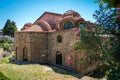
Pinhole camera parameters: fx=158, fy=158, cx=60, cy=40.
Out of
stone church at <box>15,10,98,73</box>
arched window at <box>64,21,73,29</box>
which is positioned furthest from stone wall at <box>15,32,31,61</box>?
arched window at <box>64,21,73,29</box>

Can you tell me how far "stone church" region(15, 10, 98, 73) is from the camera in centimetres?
2311

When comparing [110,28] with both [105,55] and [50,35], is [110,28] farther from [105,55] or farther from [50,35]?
[50,35]

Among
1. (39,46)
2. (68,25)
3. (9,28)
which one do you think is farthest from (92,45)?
(9,28)

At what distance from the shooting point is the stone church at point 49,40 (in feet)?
75.8

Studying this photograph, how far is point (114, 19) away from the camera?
28.2 ft

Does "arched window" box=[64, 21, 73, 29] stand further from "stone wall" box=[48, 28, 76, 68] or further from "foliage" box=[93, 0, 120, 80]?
"foliage" box=[93, 0, 120, 80]

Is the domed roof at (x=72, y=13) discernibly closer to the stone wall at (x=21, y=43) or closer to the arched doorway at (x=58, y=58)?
the arched doorway at (x=58, y=58)

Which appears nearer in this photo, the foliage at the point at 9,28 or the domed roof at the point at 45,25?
the domed roof at the point at 45,25

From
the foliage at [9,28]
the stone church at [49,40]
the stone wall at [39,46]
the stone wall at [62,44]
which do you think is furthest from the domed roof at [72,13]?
the foliage at [9,28]

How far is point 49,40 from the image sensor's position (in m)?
26.3

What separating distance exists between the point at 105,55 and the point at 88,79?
944 cm

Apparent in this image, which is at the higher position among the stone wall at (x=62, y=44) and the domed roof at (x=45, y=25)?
the domed roof at (x=45, y=25)

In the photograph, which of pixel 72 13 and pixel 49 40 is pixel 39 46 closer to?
pixel 49 40

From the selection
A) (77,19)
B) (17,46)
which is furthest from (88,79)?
(17,46)
